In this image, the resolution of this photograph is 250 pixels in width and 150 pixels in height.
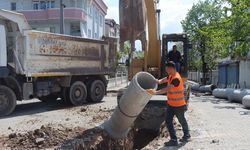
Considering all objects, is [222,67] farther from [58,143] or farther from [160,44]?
[58,143]

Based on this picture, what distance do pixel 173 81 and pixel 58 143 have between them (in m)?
2.71

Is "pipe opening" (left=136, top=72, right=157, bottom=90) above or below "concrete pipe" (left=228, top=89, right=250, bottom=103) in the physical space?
above

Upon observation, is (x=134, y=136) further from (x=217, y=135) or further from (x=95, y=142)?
(x=95, y=142)

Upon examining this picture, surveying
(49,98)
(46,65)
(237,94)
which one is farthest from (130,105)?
(237,94)

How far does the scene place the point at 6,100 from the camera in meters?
15.0

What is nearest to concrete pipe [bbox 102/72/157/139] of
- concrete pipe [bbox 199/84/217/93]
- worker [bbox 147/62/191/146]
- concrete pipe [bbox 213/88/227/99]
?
worker [bbox 147/62/191/146]

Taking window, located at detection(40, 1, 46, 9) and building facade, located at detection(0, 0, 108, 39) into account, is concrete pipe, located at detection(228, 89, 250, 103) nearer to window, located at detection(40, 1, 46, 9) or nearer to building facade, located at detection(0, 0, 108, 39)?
building facade, located at detection(0, 0, 108, 39)

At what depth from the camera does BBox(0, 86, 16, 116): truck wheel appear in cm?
1482

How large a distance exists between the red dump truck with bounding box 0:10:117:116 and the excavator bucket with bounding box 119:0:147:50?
4.84 metres

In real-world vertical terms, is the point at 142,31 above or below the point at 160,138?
above

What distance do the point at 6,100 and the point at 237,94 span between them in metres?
12.7

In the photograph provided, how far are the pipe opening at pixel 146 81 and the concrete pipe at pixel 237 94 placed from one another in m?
13.3

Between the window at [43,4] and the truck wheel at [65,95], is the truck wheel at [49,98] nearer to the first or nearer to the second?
the truck wheel at [65,95]

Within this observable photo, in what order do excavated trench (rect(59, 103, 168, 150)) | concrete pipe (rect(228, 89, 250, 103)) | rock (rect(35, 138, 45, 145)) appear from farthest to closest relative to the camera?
concrete pipe (rect(228, 89, 250, 103))
excavated trench (rect(59, 103, 168, 150))
rock (rect(35, 138, 45, 145))
